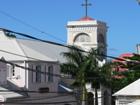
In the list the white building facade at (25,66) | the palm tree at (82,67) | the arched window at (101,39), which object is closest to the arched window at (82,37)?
the arched window at (101,39)

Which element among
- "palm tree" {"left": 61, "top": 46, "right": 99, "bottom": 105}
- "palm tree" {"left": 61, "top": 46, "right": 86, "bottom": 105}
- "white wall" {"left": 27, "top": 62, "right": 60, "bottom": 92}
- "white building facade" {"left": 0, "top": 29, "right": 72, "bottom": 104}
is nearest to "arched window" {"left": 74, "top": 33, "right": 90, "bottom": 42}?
"white building facade" {"left": 0, "top": 29, "right": 72, "bottom": 104}

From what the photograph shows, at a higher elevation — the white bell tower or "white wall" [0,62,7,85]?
the white bell tower

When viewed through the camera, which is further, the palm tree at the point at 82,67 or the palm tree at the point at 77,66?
the palm tree at the point at 82,67

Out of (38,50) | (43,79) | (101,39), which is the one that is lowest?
(43,79)

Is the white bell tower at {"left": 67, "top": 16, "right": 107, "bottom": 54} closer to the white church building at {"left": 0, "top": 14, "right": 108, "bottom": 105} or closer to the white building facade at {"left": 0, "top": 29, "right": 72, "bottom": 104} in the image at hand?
the white church building at {"left": 0, "top": 14, "right": 108, "bottom": 105}

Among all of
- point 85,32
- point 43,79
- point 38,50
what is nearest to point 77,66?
point 43,79

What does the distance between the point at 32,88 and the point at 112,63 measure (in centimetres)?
723

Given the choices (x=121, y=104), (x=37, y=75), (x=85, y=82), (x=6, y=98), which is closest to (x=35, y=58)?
(x=37, y=75)

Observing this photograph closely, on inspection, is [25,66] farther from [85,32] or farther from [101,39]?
[101,39]

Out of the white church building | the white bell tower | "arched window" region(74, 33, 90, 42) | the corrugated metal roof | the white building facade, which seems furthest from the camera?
"arched window" region(74, 33, 90, 42)

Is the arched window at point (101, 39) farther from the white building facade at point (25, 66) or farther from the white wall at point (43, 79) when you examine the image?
the white wall at point (43, 79)

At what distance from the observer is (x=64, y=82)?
6322 cm

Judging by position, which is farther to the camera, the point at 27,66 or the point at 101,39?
the point at 101,39

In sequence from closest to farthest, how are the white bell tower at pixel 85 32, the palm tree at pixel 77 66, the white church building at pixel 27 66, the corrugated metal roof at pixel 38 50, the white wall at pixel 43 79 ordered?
the palm tree at pixel 77 66, the white church building at pixel 27 66, the white wall at pixel 43 79, the corrugated metal roof at pixel 38 50, the white bell tower at pixel 85 32
